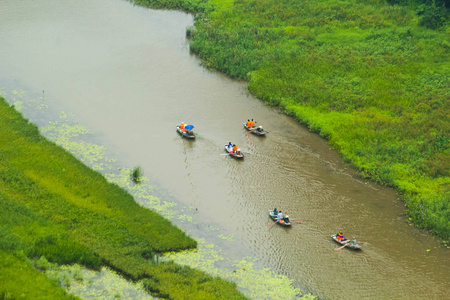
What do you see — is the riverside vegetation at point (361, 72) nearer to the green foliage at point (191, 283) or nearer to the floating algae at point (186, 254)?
the floating algae at point (186, 254)

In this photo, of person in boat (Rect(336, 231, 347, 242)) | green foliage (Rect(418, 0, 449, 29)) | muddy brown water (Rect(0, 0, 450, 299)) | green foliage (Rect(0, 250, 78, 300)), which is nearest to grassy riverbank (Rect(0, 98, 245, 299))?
green foliage (Rect(0, 250, 78, 300))

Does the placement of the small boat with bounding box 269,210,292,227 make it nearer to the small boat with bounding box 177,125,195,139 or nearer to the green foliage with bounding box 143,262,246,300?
the green foliage with bounding box 143,262,246,300

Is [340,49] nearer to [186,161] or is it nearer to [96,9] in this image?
[186,161]

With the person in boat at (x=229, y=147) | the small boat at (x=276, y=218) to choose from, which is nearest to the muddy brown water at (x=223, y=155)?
the small boat at (x=276, y=218)

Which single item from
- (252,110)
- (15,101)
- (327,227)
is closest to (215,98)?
(252,110)

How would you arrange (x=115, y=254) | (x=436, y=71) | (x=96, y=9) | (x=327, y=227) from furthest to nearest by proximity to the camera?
(x=96, y=9) → (x=436, y=71) → (x=327, y=227) → (x=115, y=254)

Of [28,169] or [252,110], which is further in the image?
[252,110]
